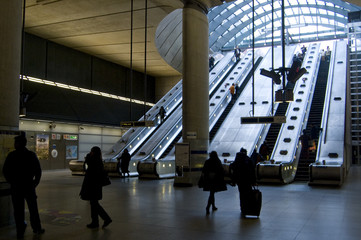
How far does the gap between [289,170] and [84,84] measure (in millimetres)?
17455

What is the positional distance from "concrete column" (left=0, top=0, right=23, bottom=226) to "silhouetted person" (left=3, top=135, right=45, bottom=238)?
0.92 metres

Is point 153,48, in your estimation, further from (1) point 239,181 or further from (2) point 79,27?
(1) point 239,181

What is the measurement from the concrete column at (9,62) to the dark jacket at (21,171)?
1.22m

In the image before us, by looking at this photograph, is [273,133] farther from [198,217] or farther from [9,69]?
[9,69]

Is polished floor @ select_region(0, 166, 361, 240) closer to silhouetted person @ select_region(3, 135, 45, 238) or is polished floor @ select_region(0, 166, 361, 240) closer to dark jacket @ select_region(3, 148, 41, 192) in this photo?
silhouetted person @ select_region(3, 135, 45, 238)

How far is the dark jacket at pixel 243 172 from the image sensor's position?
8.15 meters

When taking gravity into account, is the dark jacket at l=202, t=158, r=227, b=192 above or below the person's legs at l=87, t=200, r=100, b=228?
above

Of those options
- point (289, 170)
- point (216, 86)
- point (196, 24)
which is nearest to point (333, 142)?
point (289, 170)

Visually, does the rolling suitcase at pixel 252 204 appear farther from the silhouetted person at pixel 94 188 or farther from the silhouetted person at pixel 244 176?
the silhouetted person at pixel 94 188

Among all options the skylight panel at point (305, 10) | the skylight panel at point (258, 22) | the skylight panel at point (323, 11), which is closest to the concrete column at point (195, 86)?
the skylight panel at point (305, 10)

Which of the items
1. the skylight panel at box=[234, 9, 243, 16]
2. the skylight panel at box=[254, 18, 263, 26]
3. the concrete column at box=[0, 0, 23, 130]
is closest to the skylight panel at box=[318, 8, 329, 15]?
the skylight panel at box=[254, 18, 263, 26]

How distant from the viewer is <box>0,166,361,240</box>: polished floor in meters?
6.23

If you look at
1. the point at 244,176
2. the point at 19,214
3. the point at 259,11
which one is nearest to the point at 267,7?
the point at 259,11

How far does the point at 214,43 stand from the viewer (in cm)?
4347
